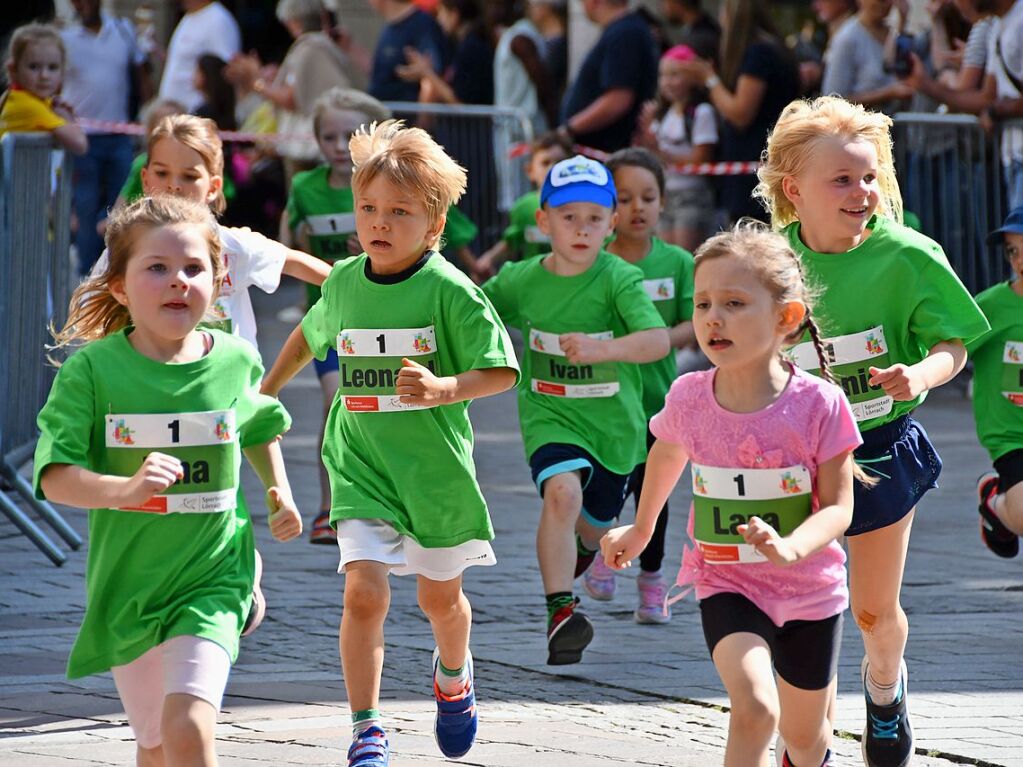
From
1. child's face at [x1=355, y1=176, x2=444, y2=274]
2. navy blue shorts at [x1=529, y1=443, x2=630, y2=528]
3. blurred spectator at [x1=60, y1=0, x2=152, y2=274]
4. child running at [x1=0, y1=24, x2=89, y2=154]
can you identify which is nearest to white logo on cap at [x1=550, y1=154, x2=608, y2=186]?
navy blue shorts at [x1=529, y1=443, x2=630, y2=528]

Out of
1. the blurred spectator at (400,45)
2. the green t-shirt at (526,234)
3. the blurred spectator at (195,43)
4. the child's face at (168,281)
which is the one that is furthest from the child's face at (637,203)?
the blurred spectator at (195,43)

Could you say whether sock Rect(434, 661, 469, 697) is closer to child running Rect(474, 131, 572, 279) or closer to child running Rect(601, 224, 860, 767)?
child running Rect(601, 224, 860, 767)

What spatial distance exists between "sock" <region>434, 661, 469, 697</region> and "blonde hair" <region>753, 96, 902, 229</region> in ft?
5.07

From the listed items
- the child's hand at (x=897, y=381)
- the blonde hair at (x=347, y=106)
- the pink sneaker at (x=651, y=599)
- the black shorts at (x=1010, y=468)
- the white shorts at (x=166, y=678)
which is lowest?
the pink sneaker at (x=651, y=599)

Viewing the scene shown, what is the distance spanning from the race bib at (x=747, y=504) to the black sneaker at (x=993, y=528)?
3.50m

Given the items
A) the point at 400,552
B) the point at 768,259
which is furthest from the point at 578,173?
the point at 768,259

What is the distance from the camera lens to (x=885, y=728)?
5.06 meters

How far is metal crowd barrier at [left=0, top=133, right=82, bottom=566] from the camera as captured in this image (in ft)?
26.9

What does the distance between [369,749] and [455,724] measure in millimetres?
338

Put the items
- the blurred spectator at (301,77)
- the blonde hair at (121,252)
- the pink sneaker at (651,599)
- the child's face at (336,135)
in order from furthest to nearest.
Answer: the blurred spectator at (301,77) < the child's face at (336,135) < the pink sneaker at (651,599) < the blonde hair at (121,252)

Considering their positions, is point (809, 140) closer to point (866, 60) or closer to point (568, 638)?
point (568, 638)

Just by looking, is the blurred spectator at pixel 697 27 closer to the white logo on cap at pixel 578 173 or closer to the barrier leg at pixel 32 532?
the white logo on cap at pixel 578 173

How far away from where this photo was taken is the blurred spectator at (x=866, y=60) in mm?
12102

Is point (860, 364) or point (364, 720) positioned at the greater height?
point (860, 364)
